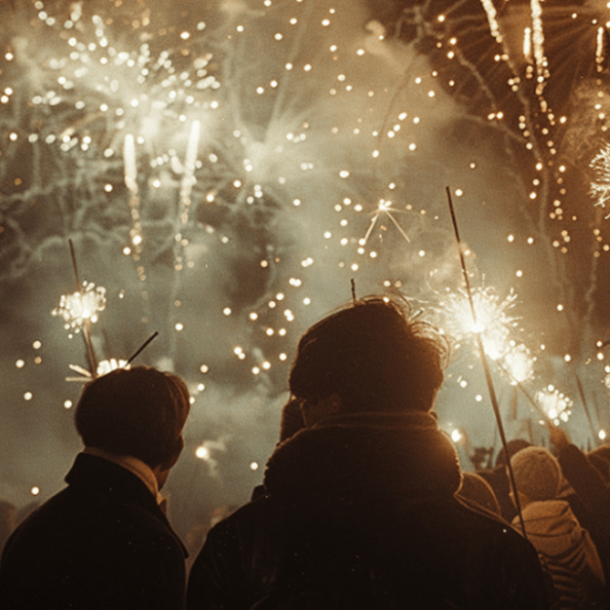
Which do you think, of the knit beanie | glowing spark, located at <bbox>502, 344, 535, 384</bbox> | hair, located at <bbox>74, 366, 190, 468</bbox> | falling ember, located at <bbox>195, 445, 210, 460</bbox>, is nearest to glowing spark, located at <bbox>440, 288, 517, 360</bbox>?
glowing spark, located at <bbox>502, 344, 535, 384</bbox>

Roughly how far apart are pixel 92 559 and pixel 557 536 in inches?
82.7

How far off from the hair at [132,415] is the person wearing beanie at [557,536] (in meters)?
1.80

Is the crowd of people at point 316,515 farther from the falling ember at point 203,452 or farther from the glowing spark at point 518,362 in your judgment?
the falling ember at point 203,452

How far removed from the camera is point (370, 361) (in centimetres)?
133

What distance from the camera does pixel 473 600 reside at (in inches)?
44.0

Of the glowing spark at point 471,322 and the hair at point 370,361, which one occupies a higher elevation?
the glowing spark at point 471,322

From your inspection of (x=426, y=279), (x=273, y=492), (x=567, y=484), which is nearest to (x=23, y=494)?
(x=426, y=279)

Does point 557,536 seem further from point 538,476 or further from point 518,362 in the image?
point 518,362

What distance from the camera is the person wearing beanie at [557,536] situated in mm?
2627

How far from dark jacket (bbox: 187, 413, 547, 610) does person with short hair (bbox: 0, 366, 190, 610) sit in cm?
30

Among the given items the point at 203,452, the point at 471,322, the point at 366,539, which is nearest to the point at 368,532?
the point at 366,539

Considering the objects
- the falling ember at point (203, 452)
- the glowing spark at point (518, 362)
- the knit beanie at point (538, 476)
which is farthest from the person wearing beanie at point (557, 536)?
the falling ember at point (203, 452)

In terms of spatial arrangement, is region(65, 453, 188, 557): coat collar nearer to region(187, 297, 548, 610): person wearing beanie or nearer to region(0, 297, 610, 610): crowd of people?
region(0, 297, 610, 610): crowd of people

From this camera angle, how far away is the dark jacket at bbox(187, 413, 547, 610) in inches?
44.6
